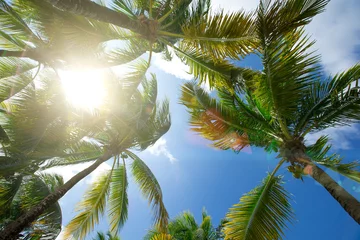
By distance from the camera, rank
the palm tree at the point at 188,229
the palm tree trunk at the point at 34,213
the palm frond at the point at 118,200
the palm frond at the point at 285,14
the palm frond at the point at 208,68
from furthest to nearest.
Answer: the palm tree at the point at 188,229, the palm frond at the point at 118,200, the palm frond at the point at 208,68, the palm tree trunk at the point at 34,213, the palm frond at the point at 285,14

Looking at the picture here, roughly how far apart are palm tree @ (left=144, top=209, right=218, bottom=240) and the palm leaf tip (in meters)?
4.55

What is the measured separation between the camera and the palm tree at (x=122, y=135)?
6.79 meters

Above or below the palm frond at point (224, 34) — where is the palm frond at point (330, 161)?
below

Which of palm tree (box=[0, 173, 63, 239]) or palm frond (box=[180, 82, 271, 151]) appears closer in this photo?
palm tree (box=[0, 173, 63, 239])

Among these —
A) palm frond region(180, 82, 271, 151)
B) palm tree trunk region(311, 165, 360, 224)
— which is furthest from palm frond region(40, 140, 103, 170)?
palm tree trunk region(311, 165, 360, 224)

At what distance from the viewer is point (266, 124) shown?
7.14 metres

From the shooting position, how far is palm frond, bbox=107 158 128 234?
8703 mm

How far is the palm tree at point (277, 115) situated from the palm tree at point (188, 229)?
15.3ft

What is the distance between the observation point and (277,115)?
6.29 meters

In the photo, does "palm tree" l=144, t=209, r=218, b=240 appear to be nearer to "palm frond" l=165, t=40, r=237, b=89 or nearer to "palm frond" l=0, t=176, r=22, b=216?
"palm frond" l=0, t=176, r=22, b=216

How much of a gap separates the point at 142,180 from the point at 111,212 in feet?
5.11

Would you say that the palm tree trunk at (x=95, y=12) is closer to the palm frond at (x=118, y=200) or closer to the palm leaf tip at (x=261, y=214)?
the palm leaf tip at (x=261, y=214)

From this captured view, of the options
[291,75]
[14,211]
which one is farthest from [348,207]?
[14,211]

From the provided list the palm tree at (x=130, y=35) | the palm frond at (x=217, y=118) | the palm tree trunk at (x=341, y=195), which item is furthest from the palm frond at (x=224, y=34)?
the palm tree trunk at (x=341, y=195)
